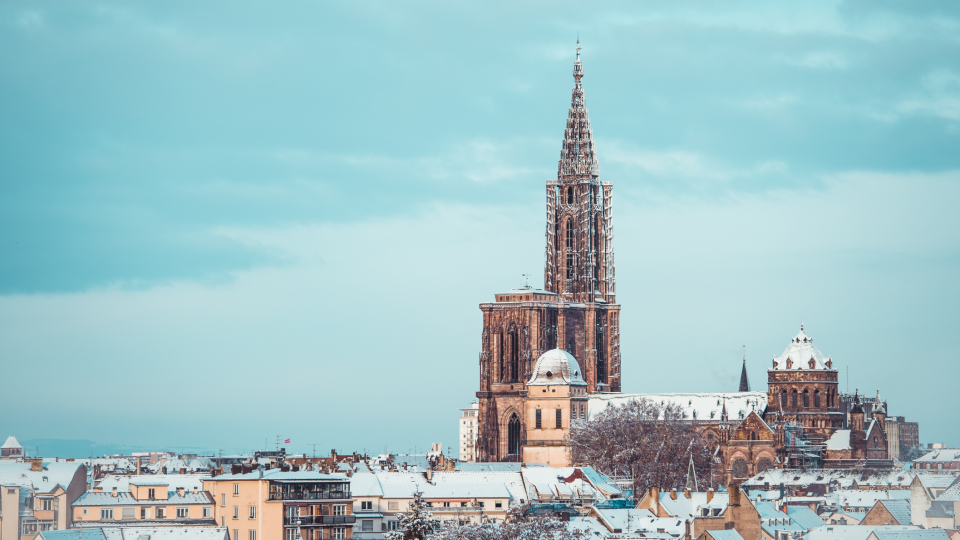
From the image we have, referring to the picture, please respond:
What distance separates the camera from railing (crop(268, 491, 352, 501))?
130125 mm

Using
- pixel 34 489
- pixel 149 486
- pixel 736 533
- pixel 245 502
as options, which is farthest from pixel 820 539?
pixel 34 489

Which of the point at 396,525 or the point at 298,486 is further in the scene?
the point at 396,525

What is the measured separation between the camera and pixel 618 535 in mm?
127625

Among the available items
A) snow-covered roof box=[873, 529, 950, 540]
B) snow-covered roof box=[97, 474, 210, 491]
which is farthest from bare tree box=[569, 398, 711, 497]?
snow-covered roof box=[873, 529, 950, 540]

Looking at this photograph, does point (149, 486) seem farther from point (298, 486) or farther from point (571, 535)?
point (571, 535)

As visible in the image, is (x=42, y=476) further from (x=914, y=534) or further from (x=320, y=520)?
(x=914, y=534)

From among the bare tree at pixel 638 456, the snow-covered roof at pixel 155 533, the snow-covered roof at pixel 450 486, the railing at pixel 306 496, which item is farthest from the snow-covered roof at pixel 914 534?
the bare tree at pixel 638 456

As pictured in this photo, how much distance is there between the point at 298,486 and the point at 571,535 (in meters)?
21.9

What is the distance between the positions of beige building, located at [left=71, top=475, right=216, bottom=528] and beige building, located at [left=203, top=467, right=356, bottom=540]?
1192 mm

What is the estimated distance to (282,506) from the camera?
12962 cm

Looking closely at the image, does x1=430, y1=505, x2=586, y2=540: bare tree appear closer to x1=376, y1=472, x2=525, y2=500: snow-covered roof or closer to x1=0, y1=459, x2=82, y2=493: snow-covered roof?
x1=376, y1=472, x2=525, y2=500: snow-covered roof

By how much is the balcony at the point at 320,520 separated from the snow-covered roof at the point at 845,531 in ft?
105

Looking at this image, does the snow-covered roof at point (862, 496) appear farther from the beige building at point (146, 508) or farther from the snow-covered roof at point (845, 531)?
the beige building at point (146, 508)

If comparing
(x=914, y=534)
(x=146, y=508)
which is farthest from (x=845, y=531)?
(x=146, y=508)
